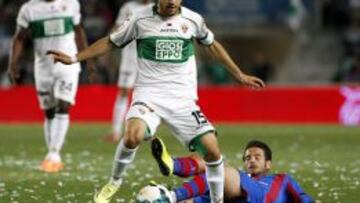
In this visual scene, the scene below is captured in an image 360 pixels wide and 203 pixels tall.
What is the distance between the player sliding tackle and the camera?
34.8ft

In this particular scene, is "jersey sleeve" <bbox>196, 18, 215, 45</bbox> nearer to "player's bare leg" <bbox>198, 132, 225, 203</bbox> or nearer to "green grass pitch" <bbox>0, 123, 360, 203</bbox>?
"player's bare leg" <bbox>198, 132, 225, 203</bbox>

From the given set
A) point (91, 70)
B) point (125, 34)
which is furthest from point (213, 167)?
point (91, 70)

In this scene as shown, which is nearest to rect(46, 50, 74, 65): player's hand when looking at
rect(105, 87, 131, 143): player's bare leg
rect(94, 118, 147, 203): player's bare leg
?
rect(94, 118, 147, 203): player's bare leg

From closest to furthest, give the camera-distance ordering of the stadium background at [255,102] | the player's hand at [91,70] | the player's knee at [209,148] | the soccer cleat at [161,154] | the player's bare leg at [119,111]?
1. the player's knee at [209,148]
2. the soccer cleat at [161,154]
3. the player's hand at [91,70]
4. the stadium background at [255,102]
5. the player's bare leg at [119,111]

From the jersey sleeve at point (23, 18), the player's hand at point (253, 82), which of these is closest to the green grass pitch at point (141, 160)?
the player's hand at point (253, 82)

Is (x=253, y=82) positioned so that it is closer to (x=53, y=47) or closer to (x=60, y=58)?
(x=60, y=58)

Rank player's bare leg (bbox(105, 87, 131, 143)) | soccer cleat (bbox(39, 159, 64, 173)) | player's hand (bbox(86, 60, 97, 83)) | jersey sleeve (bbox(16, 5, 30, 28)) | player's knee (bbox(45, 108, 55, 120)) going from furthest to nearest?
player's bare leg (bbox(105, 87, 131, 143)), player's knee (bbox(45, 108, 55, 120)), jersey sleeve (bbox(16, 5, 30, 28)), soccer cleat (bbox(39, 159, 64, 173)), player's hand (bbox(86, 60, 97, 83))

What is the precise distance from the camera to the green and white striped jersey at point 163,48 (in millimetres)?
10789

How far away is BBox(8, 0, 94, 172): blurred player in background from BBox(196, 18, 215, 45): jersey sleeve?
465 cm

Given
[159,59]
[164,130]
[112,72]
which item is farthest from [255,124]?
[159,59]

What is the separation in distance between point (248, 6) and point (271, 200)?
23.8 metres

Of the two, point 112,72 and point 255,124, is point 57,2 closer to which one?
point 255,124

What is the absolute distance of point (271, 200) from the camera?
403 inches

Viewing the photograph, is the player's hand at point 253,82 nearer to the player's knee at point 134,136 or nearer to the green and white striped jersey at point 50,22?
the player's knee at point 134,136
